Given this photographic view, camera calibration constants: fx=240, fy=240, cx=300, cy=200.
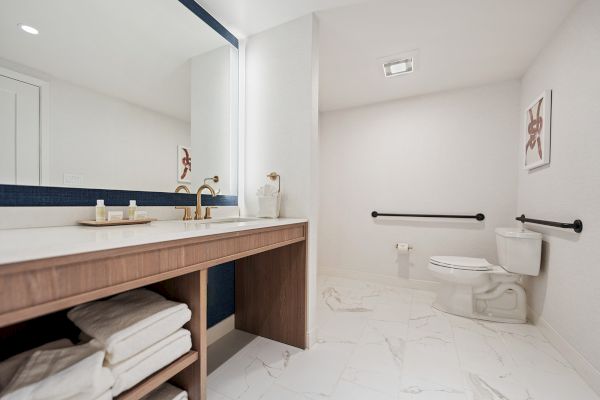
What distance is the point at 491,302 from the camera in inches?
76.2

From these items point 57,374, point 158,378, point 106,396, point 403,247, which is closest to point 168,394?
point 158,378

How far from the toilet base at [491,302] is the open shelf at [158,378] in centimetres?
202

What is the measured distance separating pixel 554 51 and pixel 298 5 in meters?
1.75

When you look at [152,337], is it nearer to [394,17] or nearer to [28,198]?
[28,198]

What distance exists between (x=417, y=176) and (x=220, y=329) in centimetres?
230

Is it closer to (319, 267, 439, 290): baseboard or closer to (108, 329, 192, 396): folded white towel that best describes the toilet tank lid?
(319, 267, 439, 290): baseboard

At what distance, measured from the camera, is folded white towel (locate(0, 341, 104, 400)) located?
1.86ft

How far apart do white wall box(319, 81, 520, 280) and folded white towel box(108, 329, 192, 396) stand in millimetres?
2253

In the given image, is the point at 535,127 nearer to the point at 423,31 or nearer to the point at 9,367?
the point at 423,31

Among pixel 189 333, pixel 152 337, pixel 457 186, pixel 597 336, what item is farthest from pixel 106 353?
pixel 457 186

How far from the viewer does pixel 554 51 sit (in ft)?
5.32

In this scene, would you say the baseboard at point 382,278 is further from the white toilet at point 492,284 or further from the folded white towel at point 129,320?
the folded white towel at point 129,320

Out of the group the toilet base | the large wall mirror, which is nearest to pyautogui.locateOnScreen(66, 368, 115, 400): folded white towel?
the large wall mirror

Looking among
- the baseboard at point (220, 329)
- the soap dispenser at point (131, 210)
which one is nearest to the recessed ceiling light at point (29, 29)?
the soap dispenser at point (131, 210)
